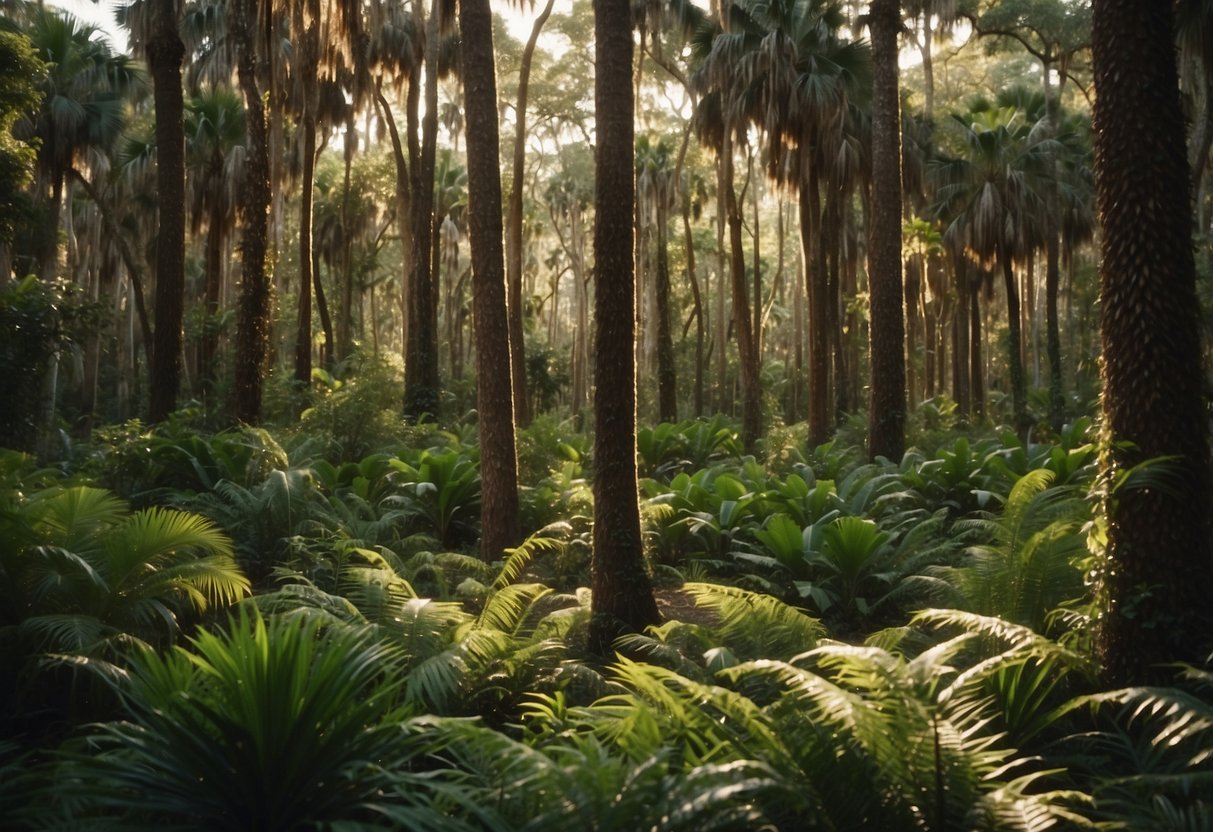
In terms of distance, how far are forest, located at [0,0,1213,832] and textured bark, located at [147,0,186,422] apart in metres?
0.07

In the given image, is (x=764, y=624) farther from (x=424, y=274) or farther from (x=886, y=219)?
(x=424, y=274)

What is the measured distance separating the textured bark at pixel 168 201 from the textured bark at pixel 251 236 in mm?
1106

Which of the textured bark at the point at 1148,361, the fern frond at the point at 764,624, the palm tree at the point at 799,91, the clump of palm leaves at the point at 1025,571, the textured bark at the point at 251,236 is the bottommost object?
the fern frond at the point at 764,624

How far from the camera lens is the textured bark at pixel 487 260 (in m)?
11.2

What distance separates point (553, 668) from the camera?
7.48 m

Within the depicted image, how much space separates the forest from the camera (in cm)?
447

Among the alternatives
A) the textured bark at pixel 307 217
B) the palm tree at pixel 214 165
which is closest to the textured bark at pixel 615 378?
the textured bark at pixel 307 217

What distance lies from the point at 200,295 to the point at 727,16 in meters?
32.7

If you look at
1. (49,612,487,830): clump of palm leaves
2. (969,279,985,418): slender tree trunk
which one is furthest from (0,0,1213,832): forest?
(969,279,985,418): slender tree trunk

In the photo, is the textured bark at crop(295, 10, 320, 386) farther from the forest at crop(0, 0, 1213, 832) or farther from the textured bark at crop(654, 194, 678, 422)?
the textured bark at crop(654, 194, 678, 422)

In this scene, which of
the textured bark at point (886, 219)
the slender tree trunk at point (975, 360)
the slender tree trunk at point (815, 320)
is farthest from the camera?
the slender tree trunk at point (975, 360)

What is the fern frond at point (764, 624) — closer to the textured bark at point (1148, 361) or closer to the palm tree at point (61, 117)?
the textured bark at point (1148, 361)

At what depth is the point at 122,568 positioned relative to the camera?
7.18m

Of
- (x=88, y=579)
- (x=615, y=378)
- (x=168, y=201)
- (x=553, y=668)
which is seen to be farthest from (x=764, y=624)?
(x=168, y=201)
